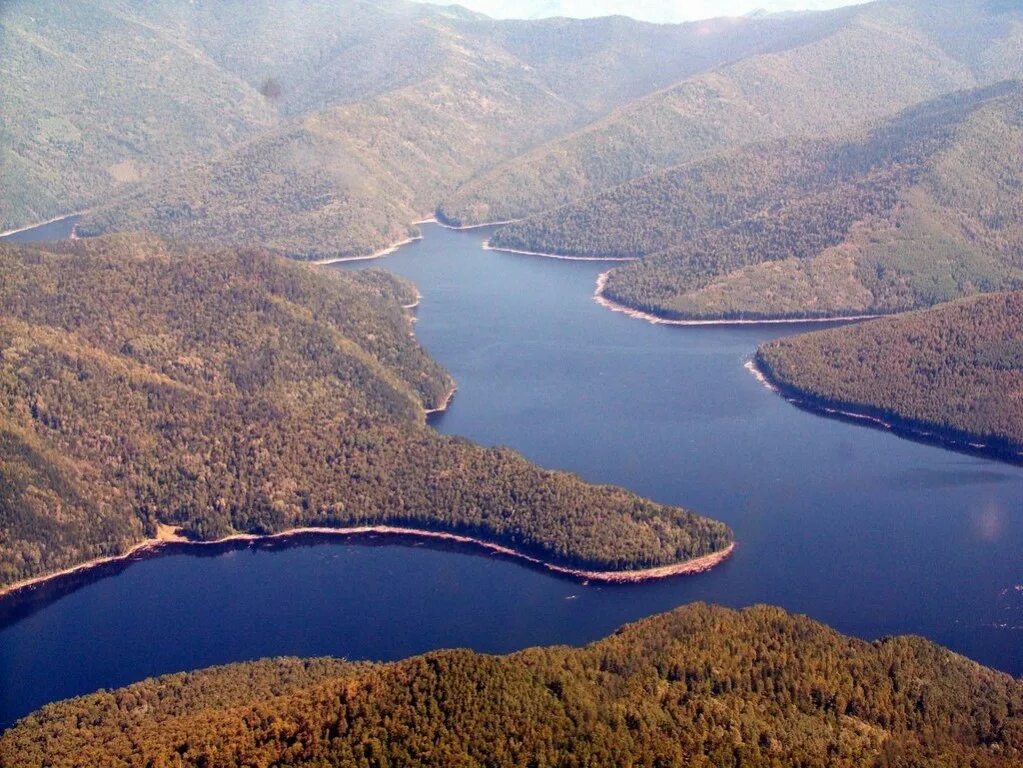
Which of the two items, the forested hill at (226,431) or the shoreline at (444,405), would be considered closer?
the forested hill at (226,431)

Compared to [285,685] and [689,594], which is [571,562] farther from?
[285,685]

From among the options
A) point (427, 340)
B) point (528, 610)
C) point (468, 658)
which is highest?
point (468, 658)

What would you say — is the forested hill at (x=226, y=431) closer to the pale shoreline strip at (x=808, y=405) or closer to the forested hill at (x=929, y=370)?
the pale shoreline strip at (x=808, y=405)

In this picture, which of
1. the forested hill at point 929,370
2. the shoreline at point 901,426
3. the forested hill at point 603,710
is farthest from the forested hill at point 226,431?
the forested hill at point 929,370

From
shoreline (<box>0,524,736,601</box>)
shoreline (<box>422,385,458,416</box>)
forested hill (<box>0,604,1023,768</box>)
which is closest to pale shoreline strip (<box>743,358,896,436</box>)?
shoreline (<box>422,385,458,416</box>)

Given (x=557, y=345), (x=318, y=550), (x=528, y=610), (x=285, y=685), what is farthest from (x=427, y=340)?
(x=285, y=685)

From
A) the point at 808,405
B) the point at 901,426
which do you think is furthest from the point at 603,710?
the point at 808,405
